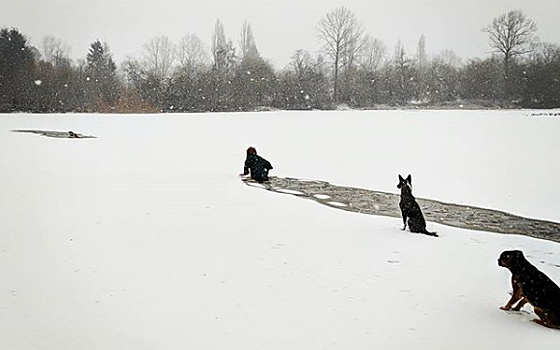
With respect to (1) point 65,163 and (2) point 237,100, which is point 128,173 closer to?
(1) point 65,163

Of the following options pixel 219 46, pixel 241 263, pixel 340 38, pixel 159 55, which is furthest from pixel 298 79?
pixel 241 263

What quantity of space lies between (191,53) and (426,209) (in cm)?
3779

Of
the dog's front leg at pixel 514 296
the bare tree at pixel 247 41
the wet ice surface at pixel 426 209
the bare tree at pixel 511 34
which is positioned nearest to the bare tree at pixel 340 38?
the bare tree at pixel 247 41

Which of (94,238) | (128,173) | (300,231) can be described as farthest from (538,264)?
(128,173)

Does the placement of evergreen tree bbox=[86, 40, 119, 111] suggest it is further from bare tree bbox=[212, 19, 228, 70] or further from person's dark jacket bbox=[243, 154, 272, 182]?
person's dark jacket bbox=[243, 154, 272, 182]

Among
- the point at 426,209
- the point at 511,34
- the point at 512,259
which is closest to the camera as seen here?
the point at 512,259

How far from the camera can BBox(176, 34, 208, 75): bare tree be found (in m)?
40.4

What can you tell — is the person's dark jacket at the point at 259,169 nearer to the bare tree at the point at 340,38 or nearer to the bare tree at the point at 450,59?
the bare tree at the point at 450,59

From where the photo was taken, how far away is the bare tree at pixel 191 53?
4041 cm

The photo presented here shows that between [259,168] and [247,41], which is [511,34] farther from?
[247,41]

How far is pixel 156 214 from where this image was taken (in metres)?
7.03

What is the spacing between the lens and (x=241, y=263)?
4930mm

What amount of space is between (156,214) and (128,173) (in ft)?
14.5

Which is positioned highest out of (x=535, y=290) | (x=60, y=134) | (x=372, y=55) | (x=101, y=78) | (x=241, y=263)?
(x=372, y=55)
